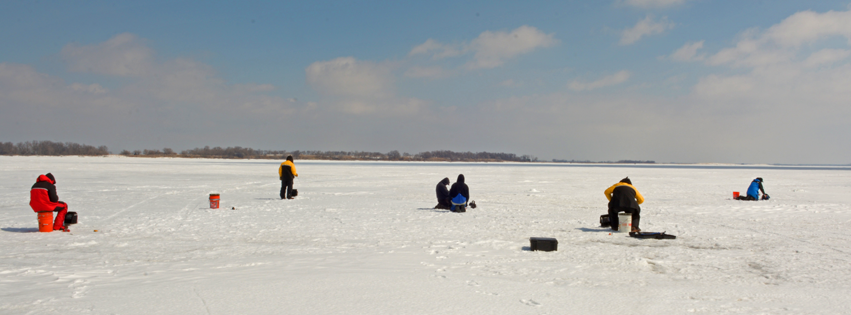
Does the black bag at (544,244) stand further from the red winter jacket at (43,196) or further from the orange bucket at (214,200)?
the orange bucket at (214,200)

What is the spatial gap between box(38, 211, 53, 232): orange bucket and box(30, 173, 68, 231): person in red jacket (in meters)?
0.08

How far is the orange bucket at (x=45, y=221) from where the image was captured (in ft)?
27.5

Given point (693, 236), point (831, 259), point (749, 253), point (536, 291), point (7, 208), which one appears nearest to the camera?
point (536, 291)

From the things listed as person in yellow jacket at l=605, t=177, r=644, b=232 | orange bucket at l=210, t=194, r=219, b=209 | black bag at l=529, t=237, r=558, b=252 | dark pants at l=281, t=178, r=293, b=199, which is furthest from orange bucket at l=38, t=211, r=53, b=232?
person in yellow jacket at l=605, t=177, r=644, b=232

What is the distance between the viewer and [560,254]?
22.0ft

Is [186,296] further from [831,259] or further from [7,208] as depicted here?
[7,208]

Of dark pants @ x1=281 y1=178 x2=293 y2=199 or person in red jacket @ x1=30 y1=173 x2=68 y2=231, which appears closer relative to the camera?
person in red jacket @ x1=30 y1=173 x2=68 y2=231

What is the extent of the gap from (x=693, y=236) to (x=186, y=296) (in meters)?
7.77

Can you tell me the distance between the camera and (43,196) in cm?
839

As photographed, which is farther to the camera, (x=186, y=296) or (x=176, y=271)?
(x=176, y=271)

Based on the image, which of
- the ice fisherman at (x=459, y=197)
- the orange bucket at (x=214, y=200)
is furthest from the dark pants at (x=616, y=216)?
the orange bucket at (x=214, y=200)

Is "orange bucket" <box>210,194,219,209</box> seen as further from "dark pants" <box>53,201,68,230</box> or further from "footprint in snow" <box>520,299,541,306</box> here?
"footprint in snow" <box>520,299,541,306</box>

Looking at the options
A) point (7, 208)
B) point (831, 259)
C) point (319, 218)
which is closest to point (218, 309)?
point (319, 218)

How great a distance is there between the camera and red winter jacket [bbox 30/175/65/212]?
8.31 metres
